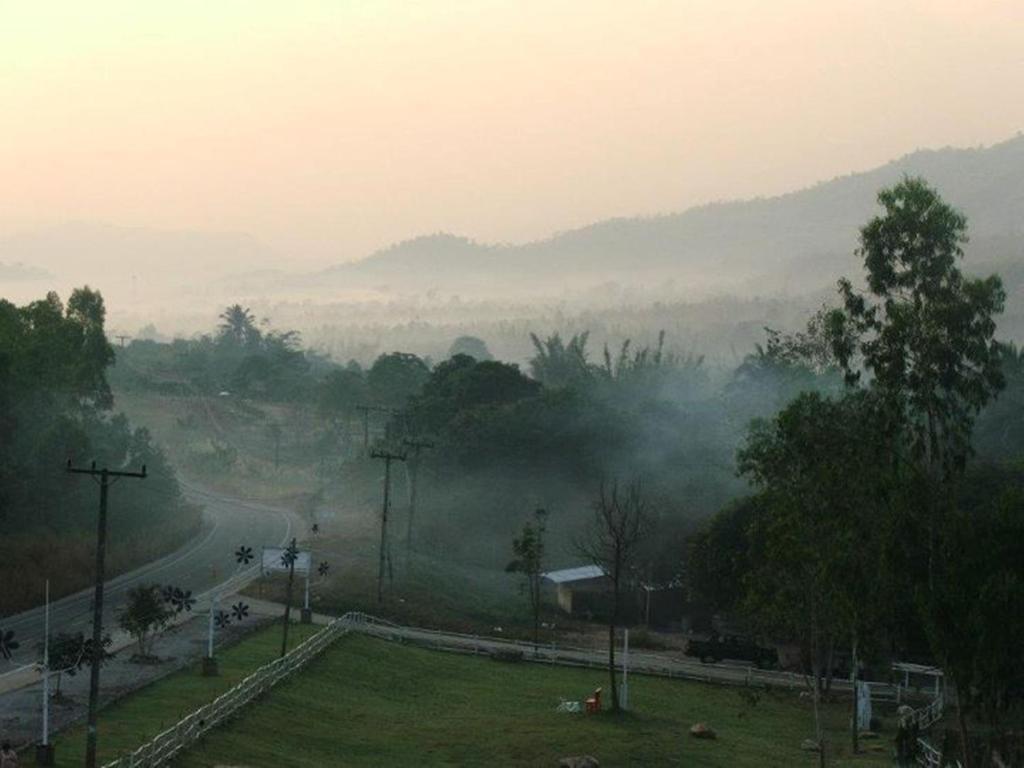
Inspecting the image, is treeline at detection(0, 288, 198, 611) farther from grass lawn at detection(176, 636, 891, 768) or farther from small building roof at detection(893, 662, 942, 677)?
small building roof at detection(893, 662, 942, 677)

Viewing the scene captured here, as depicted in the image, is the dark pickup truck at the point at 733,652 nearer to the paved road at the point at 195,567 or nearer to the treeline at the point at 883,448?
the treeline at the point at 883,448

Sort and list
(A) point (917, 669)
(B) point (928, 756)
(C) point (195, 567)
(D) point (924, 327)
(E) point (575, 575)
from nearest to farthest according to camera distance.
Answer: (B) point (928, 756)
(D) point (924, 327)
(A) point (917, 669)
(E) point (575, 575)
(C) point (195, 567)

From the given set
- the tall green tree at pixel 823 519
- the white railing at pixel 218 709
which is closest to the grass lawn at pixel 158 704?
the white railing at pixel 218 709

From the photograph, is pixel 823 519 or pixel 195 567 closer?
pixel 823 519

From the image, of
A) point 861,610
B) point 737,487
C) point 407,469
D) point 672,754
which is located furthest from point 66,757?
point 407,469

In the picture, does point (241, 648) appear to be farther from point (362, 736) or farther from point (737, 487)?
point (737, 487)

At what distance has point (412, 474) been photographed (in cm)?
13488

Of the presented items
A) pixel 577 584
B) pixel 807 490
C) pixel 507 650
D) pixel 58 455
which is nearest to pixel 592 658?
pixel 507 650

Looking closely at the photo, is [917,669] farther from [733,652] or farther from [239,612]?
[239,612]

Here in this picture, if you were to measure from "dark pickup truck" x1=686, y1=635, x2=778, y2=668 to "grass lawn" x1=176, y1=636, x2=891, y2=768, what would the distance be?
385 inches

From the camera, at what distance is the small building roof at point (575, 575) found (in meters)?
111

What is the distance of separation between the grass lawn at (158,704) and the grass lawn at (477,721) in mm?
1924

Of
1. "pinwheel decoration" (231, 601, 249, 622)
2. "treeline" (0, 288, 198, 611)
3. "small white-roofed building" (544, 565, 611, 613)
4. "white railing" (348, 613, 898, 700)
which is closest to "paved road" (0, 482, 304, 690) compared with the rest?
"treeline" (0, 288, 198, 611)

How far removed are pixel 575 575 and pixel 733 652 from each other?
23.4 metres
